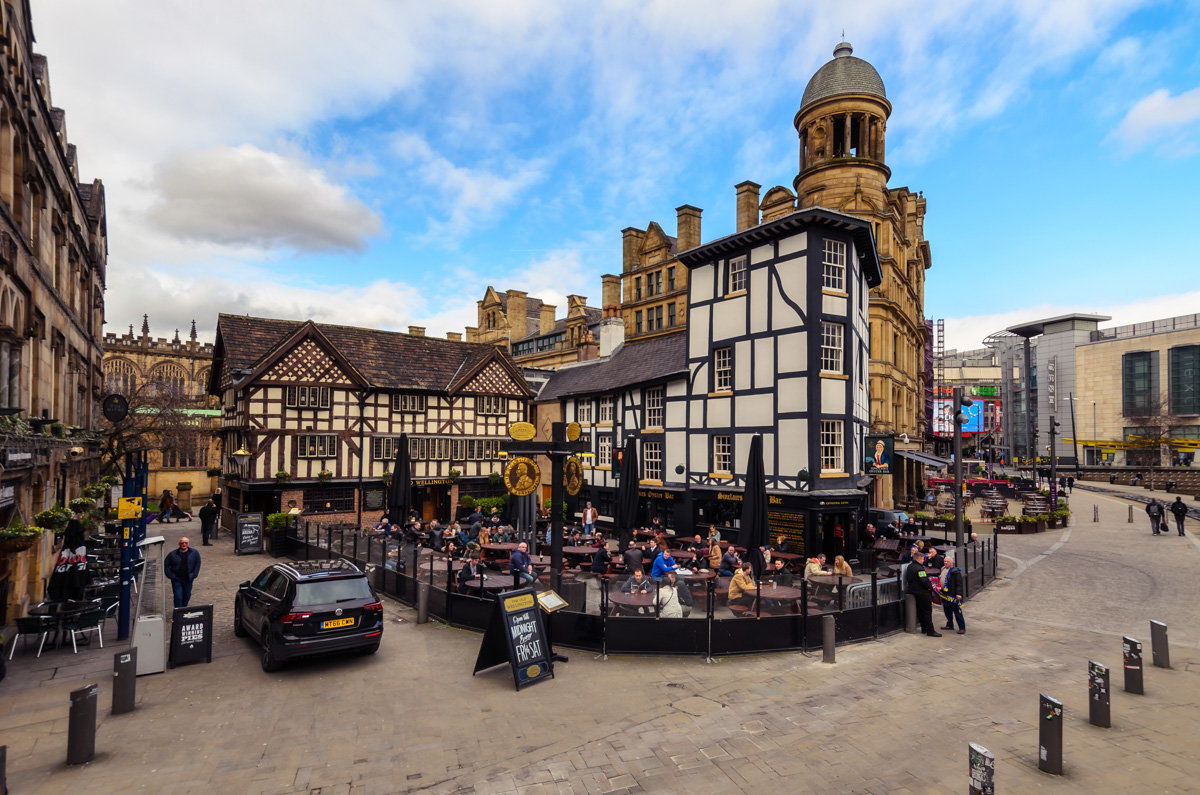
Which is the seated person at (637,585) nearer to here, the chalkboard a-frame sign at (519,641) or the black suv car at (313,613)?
the chalkboard a-frame sign at (519,641)

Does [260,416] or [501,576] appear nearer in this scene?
[501,576]

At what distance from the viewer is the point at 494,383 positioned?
37469 millimetres

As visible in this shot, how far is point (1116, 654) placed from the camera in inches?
470

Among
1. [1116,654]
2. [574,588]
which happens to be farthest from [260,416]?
[1116,654]

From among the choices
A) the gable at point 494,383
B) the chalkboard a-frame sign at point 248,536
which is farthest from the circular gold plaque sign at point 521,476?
the gable at point 494,383

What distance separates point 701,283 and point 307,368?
64.6ft

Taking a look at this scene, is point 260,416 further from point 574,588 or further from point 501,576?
point 574,588

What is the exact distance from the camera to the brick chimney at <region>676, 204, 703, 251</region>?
45.2 meters

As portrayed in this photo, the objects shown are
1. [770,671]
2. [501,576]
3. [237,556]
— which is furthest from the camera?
[237,556]

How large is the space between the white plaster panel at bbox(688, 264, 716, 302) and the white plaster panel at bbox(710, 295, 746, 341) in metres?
0.82

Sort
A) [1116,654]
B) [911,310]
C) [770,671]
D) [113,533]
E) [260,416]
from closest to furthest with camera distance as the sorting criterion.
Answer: [770,671], [1116,654], [113,533], [260,416], [911,310]

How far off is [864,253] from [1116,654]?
58.9ft

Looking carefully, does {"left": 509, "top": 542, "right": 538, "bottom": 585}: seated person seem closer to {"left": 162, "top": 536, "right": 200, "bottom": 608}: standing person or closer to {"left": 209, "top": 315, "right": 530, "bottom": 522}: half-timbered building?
{"left": 162, "top": 536, "right": 200, "bottom": 608}: standing person

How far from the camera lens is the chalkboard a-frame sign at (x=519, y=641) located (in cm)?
1038
